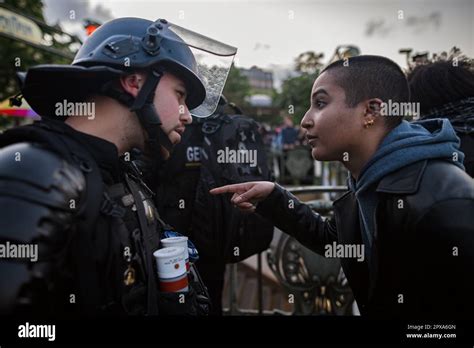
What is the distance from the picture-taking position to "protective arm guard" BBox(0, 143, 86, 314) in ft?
3.45

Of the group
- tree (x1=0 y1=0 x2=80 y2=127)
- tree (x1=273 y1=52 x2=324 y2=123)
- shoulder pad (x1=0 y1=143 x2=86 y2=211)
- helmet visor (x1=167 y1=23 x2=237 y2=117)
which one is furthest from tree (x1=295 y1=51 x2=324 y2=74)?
tree (x1=0 y1=0 x2=80 y2=127)

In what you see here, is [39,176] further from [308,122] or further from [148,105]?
[308,122]

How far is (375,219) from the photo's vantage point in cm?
152

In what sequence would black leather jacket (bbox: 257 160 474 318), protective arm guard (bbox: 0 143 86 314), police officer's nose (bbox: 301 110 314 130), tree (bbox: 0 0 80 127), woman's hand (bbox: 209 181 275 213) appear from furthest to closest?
tree (bbox: 0 0 80 127), woman's hand (bbox: 209 181 275 213), police officer's nose (bbox: 301 110 314 130), black leather jacket (bbox: 257 160 474 318), protective arm guard (bbox: 0 143 86 314)

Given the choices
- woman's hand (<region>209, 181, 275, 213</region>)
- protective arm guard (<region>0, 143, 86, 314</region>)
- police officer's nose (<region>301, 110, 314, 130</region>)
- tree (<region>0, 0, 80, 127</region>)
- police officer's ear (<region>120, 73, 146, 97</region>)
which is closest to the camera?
protective arm guard (<region>0, 143, 86, 314</region>)

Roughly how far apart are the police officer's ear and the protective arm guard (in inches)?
18.2

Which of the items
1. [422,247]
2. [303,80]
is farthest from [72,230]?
[303,80]

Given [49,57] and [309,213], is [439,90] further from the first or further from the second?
[49,57]

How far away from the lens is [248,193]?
6.15ft

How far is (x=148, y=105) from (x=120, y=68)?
191 millimetres

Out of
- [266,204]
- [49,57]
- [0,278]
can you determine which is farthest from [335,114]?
[49,57]

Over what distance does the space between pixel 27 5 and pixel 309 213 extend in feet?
20.0

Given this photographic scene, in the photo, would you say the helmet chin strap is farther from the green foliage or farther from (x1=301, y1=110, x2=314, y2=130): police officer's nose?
the green foliage

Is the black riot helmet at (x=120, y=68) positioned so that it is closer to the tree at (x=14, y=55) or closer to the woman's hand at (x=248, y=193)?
the woman's hand at (x=248, y=193)
